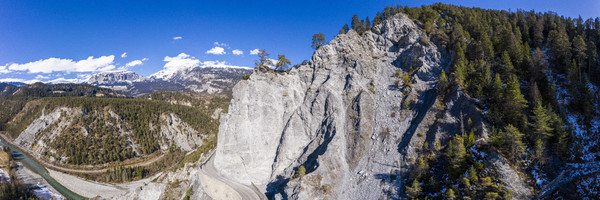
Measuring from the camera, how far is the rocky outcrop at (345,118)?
4319 centimetres

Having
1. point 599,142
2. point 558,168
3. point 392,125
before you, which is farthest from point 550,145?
point 392,125

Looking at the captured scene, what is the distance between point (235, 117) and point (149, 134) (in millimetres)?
100595

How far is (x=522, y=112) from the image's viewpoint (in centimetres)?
3747

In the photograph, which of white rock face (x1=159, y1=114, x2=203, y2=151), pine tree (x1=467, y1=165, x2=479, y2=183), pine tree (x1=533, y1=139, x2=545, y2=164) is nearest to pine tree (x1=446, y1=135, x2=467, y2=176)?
pine tree (x1=467, y1=165, x2=479, y2=183)

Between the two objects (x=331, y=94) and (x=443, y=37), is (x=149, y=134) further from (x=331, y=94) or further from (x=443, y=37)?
(x=443, y=37)

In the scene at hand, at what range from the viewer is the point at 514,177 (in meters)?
31.1

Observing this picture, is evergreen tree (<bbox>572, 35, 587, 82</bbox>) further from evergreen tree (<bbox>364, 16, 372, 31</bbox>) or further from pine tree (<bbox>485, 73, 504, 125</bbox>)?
evergreen tree (<bbox>364, 16, 372, 31</bbox>)

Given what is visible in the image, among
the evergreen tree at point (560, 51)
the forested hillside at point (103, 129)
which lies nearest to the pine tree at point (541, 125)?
the evergreen tree at point (560, 51)

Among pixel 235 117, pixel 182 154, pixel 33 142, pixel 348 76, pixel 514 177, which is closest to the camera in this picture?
pixel 514 177

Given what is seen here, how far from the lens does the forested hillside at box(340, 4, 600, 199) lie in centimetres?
3209

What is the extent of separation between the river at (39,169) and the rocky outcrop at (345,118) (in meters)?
74.1

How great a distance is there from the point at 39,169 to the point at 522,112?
17120 cm

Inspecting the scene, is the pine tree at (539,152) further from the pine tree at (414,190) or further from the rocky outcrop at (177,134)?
the rocky outcrop at (177,134)

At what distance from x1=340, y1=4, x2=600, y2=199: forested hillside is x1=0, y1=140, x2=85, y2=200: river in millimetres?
115893
